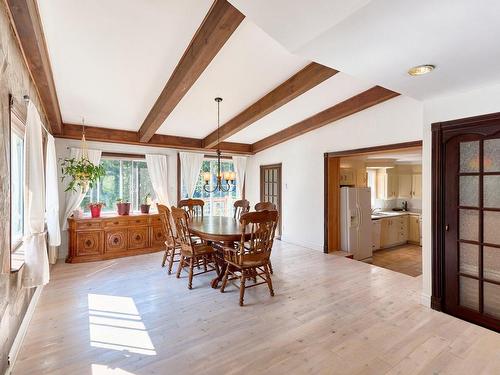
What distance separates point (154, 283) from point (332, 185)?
3693mm

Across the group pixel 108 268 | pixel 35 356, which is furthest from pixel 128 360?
pixel 108 268

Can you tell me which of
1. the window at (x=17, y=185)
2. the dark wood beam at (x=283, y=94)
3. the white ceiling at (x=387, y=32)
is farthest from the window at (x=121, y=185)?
the white ceiling at (x=387, y=32)

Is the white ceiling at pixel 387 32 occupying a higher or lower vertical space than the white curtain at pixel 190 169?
higher

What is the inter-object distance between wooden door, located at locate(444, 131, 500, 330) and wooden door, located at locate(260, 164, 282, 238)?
393 centimetres

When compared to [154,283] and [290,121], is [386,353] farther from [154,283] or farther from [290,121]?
[290,121]

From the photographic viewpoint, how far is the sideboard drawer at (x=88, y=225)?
452 centimetres

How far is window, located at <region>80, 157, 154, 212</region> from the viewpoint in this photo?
5275mm

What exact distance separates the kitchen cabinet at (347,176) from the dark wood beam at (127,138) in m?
2.82

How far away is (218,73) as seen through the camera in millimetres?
3145

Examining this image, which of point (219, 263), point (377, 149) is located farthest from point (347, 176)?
point (219, 263)

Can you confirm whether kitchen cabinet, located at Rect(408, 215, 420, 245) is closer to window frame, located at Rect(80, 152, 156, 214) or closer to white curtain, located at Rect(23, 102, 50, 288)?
window frame, located at Rect(80, 152, 156, 214)

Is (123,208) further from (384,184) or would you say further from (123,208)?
(384,184)

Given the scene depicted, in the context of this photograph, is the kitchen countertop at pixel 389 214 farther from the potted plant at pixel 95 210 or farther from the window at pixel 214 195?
the potted plant at pixel 95 210

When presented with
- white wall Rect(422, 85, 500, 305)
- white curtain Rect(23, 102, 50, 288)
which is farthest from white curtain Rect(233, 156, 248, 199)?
white curtain Rect(23, 102, 50, 288)
